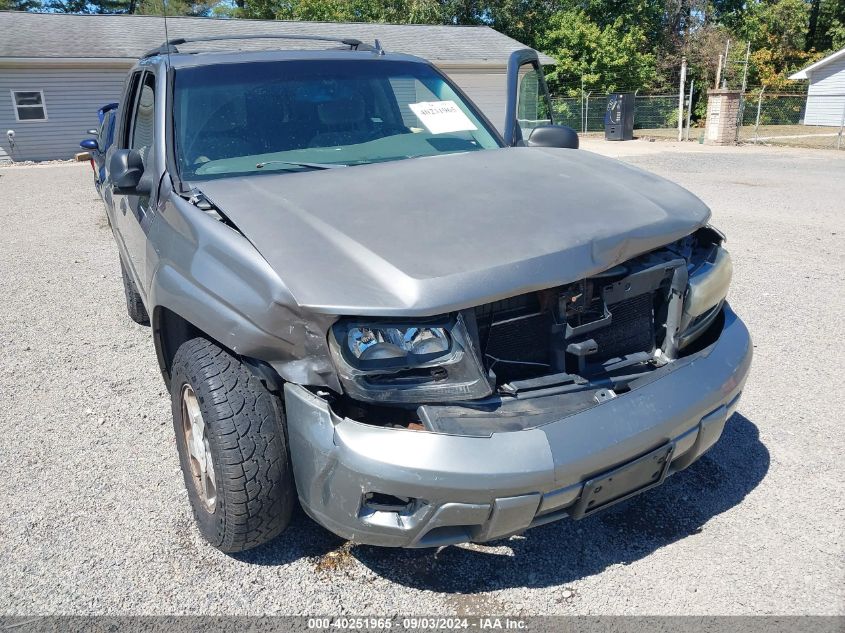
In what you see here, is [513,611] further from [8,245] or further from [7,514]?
[8,245]

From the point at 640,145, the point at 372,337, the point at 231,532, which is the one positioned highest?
the point at 372,337

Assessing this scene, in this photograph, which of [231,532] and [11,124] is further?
[11,124]

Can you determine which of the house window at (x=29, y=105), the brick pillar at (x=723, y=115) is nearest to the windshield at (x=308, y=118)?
the brick pillar at (x=723, y=115)

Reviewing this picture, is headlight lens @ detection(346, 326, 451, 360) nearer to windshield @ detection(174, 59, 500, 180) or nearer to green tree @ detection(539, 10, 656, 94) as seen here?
windshield @ detection(174, 59, 500, 180)

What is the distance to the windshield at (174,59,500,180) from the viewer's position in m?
3.42

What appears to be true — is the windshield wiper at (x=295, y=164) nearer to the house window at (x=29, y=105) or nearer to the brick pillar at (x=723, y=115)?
the brick pillar at (x=723, y=115)

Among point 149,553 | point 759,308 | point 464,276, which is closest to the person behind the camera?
point 464,276

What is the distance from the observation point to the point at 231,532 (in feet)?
8.48

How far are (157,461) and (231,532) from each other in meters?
1.19

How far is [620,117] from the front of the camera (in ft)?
82.1

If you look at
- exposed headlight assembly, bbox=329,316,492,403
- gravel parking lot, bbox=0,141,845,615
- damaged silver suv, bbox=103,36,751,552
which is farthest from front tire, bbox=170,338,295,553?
exposed headlight assembly, bbox=329,316,492,403

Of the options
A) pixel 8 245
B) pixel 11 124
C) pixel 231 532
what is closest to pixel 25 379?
pixel 231 532

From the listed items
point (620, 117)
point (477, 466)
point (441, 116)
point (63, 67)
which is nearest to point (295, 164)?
point (441, 116)

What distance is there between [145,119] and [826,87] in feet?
131
